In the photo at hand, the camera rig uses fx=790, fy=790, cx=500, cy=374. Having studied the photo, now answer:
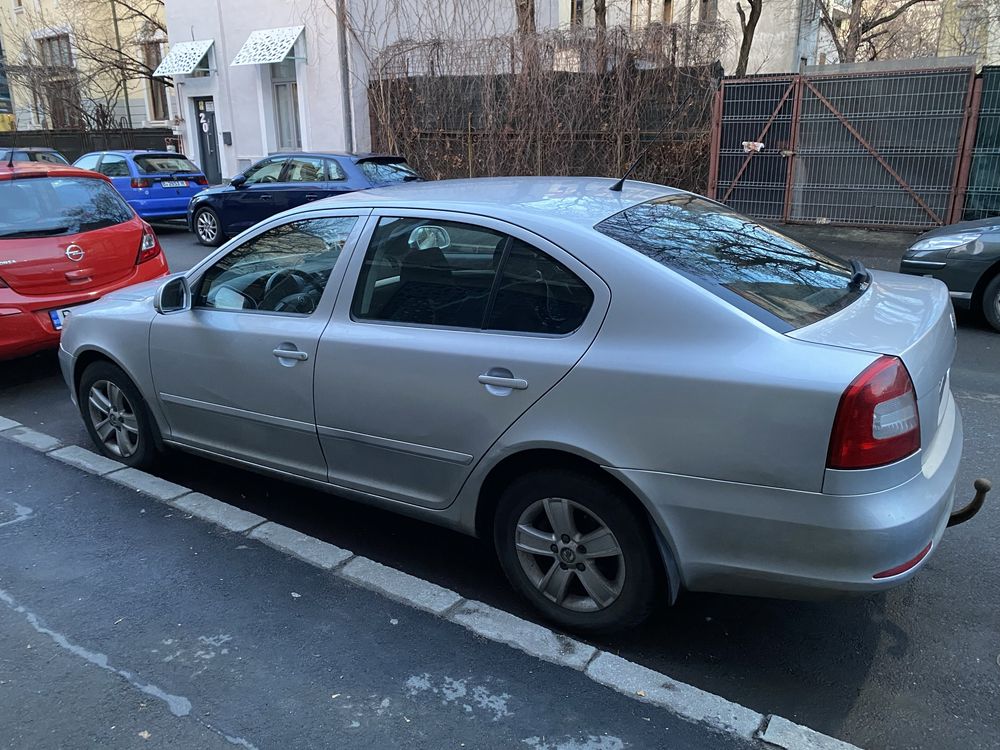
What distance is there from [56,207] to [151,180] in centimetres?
917

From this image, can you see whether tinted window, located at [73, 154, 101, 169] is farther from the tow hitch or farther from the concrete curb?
the tow hitch

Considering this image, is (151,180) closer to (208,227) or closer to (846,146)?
(208,227)

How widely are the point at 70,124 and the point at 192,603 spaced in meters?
30.4

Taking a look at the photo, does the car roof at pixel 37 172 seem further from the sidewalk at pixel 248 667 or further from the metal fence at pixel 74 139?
the metal fence at pixel 74 139

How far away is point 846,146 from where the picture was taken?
41.2ft

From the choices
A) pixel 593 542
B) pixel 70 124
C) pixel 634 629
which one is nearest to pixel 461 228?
pixel 593 542

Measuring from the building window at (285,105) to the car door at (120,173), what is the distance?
236 inches

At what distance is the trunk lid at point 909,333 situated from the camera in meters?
2.51

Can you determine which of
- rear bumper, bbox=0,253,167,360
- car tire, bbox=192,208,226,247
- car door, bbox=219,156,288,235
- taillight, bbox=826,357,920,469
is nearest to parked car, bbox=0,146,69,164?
car tire, bbox=192,208,226,247

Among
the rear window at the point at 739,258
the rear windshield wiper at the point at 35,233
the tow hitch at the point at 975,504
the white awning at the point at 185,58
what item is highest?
the white awning at the point at 185,58

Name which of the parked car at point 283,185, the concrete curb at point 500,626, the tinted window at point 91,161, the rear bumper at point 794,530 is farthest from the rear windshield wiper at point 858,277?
the tinted window at point 91,161

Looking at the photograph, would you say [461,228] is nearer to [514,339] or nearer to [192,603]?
[514,339]

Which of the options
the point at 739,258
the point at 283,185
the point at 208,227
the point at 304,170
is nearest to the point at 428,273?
the point at 739,258

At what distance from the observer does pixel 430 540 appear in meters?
3.85
